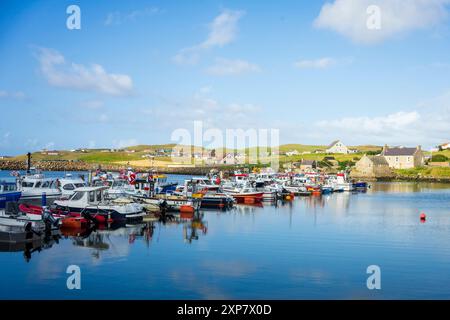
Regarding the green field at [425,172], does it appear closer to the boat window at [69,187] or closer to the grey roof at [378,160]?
the grey roof at [378,160]

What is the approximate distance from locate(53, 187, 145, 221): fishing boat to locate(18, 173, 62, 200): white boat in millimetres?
7934

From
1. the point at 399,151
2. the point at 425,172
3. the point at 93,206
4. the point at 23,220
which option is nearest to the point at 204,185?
the point at 93,206

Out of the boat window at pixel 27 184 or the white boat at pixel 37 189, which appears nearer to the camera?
the white boat at pixel 37 189

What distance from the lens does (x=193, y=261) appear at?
2333 cm

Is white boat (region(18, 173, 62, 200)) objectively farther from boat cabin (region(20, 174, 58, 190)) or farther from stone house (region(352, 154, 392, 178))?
stone house (region(352, 154, 392, 178))

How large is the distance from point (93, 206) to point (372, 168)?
98257 millimetres

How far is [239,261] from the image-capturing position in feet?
77.0

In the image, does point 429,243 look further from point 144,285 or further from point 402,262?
point 144,285

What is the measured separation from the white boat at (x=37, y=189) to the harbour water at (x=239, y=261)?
472 inches

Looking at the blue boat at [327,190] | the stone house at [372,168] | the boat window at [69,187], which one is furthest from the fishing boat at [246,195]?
the stone house at [372,168]

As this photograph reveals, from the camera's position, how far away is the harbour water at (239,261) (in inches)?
730

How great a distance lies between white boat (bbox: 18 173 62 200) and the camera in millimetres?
41753

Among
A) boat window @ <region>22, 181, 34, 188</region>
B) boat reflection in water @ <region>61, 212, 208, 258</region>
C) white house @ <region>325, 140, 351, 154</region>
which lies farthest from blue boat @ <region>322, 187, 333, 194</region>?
white house @ <region>325, 140, 351, 154</region>
